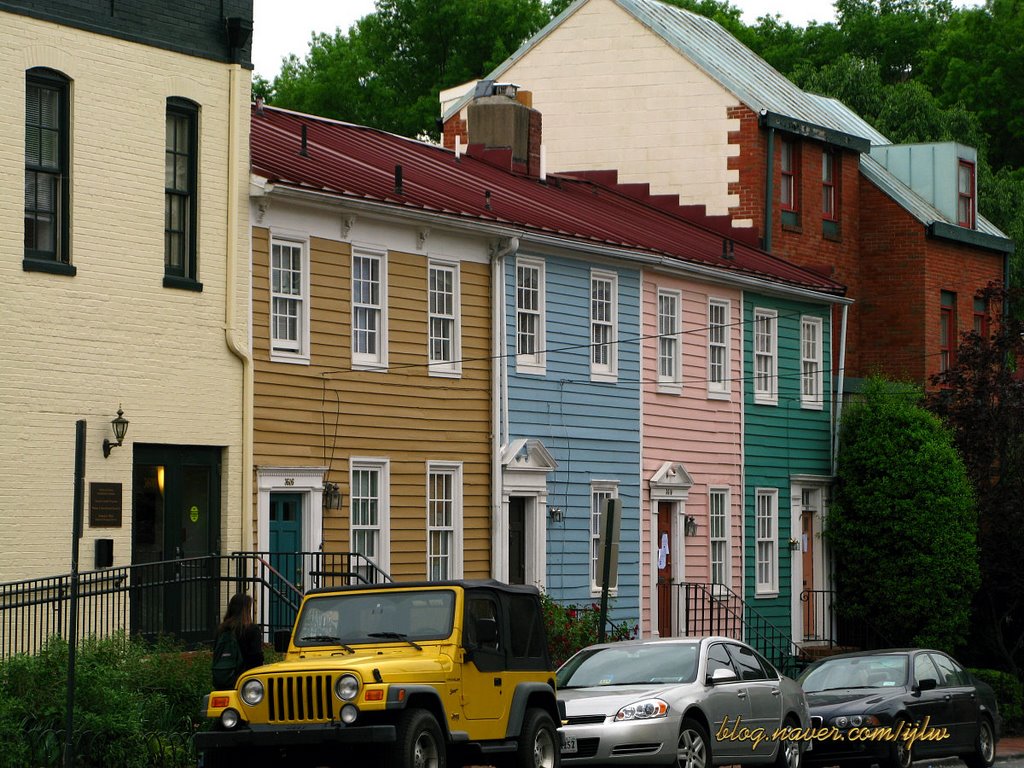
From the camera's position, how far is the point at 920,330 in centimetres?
3756

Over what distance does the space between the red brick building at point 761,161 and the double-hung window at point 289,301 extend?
13.9m

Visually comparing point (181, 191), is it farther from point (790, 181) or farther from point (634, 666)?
point (790, 181)

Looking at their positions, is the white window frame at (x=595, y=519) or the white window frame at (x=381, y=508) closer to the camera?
the white window frame at (x=381, y=508)

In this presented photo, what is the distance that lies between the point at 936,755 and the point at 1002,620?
13.8m

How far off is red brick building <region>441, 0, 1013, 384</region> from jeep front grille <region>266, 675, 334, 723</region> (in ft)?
72.4

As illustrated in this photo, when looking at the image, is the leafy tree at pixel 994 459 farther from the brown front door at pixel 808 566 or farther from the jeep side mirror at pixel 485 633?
the jeep side mirror at pixel 485 633

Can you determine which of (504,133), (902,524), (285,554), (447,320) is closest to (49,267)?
(285,554)

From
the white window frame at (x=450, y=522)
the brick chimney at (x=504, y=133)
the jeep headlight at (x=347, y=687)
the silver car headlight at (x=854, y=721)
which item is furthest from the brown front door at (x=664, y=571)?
the jeep headlight at (x=347, y=687)

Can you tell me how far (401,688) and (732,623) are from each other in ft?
58.3

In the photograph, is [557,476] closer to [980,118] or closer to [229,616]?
[229,616]

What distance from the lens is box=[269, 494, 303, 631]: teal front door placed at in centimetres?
2250

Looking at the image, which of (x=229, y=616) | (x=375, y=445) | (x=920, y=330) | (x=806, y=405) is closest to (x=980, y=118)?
(x=920, y=330)

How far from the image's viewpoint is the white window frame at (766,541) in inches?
1308

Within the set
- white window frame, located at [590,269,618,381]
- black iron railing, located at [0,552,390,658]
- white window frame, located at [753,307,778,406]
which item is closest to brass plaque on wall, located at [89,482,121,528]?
black iron railing, located at [0,552,390,658]
